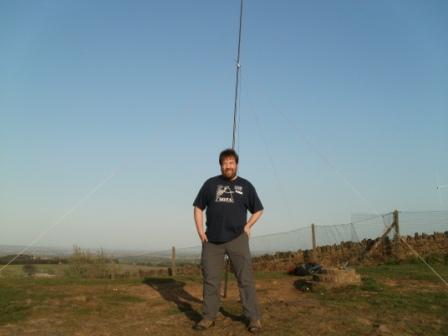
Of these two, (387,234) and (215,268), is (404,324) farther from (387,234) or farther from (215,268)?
(387,234)

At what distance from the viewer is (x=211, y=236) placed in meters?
4.89

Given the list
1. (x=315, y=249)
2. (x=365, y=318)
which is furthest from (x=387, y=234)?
(x=365, y=318)

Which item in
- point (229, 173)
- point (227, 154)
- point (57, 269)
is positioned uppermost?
point (227, 154)

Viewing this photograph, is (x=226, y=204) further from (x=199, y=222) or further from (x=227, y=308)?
(x=227, y=308)

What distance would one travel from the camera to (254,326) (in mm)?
4496

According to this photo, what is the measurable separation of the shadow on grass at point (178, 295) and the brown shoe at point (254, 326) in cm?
84

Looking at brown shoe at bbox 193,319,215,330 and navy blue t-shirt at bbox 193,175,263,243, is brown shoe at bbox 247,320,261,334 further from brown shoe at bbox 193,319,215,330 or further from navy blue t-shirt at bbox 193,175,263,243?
navy blue t-shirt at bbox 193,175,263,243

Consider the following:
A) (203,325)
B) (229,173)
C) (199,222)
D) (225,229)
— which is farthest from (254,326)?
(229,173)

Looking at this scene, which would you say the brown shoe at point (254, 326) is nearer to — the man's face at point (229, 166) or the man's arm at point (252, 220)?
the man's arm at point (252, 220)

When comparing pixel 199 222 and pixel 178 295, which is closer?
pixel 199 222

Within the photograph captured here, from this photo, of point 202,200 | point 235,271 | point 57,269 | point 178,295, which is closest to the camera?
point 235,271

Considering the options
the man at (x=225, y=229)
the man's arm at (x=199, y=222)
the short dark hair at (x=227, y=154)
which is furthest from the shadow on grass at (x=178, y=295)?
the short dark hair at (x=227, y=154)

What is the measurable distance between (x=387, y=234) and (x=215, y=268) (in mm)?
→ 9663

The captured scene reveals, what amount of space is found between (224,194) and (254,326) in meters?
1.44
